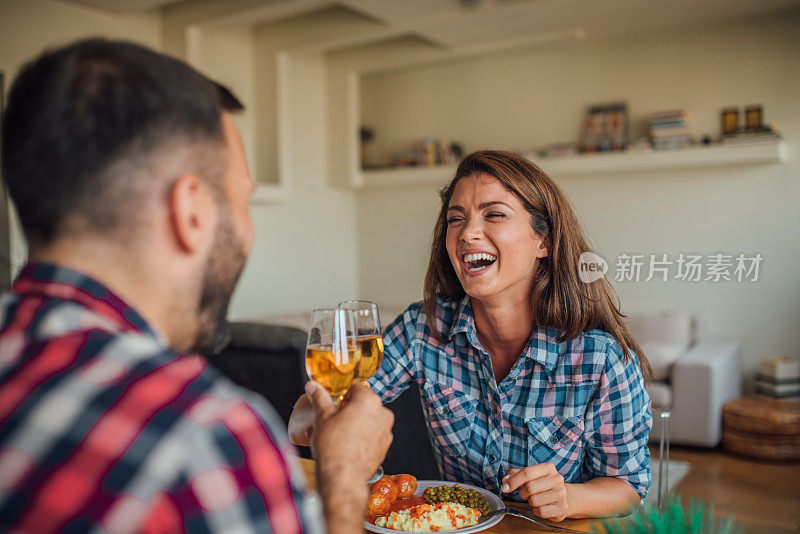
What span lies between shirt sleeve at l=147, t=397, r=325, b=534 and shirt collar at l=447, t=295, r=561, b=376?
996mm

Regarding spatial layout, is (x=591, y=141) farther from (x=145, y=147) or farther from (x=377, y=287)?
Result: (x=145, y=147)

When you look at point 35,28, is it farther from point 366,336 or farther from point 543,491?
point 543,491

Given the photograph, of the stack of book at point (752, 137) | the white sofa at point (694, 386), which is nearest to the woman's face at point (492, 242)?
the white sofa at point (694, 386)

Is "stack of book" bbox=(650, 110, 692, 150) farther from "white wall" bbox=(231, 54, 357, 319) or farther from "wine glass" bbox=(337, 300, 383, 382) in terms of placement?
"wine glass" bbox=(337, 300, 383, 382)

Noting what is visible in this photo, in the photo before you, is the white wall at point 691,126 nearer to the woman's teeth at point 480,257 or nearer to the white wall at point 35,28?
the white wall at point 35,28

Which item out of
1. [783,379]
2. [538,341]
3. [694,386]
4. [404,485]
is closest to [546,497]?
[404,485]

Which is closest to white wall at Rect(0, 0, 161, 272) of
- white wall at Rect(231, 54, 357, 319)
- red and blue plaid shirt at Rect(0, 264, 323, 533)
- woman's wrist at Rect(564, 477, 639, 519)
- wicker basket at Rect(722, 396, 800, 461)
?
white wall at Rect(231, 54, 357, 319)

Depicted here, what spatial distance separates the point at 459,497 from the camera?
114 centimetres

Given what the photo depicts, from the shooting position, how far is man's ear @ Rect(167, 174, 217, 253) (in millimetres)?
616

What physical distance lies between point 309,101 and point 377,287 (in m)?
1.83

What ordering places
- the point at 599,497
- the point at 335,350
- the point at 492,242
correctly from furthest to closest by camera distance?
the point at 492,242, the point at 599,497, the point at 335,350

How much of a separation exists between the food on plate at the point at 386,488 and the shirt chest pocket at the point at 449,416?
0.39m

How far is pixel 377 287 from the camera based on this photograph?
21.3ft

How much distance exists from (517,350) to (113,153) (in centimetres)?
119
